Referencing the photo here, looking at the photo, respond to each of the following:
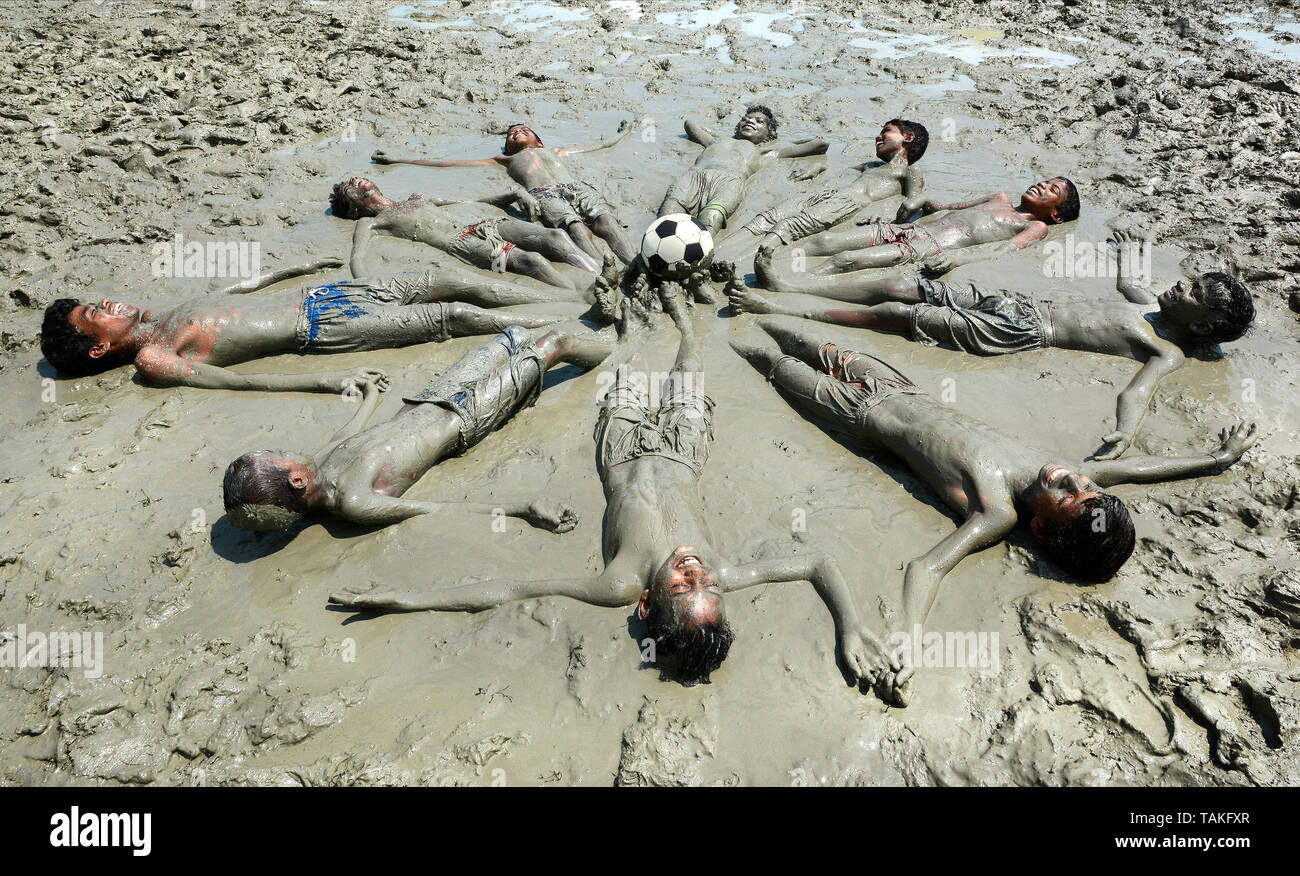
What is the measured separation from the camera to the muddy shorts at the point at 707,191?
8234 millimetres

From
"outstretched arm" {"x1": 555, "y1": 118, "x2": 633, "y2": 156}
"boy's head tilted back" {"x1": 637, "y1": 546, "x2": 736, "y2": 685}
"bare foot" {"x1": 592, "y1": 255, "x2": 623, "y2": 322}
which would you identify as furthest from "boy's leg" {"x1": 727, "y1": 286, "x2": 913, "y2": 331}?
"outstretched arm" {"x1": 555, "y1": 118, "x2": 633, "y2": 156}

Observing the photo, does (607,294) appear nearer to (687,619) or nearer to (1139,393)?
(687,619)

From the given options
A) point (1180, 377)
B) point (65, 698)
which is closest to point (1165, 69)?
point (1180, 377)

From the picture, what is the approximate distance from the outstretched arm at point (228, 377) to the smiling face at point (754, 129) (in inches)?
234

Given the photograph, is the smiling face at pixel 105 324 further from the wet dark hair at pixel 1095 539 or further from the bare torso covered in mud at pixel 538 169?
the wet dark hair at pixel 1095 539

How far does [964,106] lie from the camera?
10.8m

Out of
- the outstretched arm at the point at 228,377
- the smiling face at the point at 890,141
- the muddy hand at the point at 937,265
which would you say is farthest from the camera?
the smiling face at the point at 890,141

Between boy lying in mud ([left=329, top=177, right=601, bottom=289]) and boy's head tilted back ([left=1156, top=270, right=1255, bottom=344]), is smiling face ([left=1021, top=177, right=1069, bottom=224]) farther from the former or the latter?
boy lying in mud ([left=329, top=177, right=601, bottom=289])

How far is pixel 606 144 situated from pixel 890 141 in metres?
3.69

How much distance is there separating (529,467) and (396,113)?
793cm

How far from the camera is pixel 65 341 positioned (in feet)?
20.3

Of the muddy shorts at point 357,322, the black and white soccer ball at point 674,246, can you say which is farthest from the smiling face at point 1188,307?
the muddy shorts at point 357,322

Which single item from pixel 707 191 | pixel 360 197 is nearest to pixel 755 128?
pixel 707 191

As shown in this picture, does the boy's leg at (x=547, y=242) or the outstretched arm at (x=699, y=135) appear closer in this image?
the boy's leg at (x=547, y=242)
